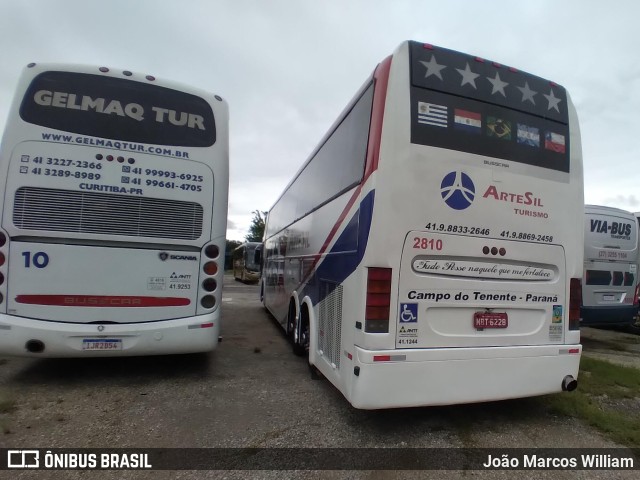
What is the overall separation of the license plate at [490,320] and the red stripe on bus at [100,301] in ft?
10.8

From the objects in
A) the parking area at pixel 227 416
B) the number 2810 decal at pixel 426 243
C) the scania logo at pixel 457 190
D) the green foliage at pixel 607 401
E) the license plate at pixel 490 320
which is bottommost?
the parking area at pixel 227 416

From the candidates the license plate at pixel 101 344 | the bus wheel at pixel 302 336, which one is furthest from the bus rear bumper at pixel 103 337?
the bus wheel at pixel 302 336

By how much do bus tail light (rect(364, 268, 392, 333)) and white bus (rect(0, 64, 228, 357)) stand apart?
7.85 feet

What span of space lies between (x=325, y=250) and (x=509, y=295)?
6.39 feet

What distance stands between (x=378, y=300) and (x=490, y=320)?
3.80 feet

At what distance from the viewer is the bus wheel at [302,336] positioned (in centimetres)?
552

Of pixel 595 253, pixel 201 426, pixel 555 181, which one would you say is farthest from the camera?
pixel 595 253

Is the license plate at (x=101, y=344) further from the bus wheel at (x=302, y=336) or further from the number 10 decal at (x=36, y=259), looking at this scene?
the bus wheel at (x=302, y=336)

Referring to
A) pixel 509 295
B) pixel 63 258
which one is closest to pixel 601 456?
pixel 509 295

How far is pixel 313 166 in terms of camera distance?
6.10 m

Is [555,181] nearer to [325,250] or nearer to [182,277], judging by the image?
[325,250]

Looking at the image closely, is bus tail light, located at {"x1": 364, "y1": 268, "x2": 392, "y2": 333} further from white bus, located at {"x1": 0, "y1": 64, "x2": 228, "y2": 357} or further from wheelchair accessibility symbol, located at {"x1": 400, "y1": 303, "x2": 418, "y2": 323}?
white bus, located at {"x1": 0, "y1": 64, "x2": 228, "y2": 357}

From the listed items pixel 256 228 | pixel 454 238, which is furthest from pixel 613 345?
pixel 256 228

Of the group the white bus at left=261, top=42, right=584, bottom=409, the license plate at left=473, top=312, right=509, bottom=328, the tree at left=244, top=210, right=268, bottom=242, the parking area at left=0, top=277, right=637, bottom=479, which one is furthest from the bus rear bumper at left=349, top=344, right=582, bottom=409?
the tree at left=244, top=210, right=268, bottom=242
